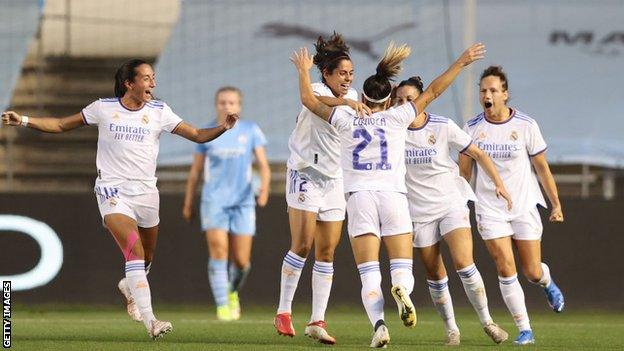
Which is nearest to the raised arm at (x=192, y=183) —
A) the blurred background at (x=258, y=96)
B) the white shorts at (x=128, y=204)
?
the blurred background at (x=258, y=96)

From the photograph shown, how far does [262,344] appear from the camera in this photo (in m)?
9.77

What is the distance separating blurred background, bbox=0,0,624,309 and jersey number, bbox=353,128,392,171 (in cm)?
578

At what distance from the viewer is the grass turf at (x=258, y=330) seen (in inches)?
380

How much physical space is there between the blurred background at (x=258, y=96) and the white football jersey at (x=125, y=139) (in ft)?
15.7

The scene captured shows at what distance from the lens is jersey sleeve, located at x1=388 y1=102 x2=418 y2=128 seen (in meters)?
9.09

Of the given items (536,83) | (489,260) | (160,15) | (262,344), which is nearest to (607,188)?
(489,260)

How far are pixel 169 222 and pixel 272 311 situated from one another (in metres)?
1.41

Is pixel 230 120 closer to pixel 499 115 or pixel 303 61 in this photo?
pixel 303 61

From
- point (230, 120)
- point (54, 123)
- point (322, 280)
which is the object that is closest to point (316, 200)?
point (322, 280)

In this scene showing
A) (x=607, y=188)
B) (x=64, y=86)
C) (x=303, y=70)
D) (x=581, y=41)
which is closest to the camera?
(x=303, y=70)

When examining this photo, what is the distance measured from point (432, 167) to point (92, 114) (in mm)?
2372

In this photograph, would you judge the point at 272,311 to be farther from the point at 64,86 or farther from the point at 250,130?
the point at 64,86

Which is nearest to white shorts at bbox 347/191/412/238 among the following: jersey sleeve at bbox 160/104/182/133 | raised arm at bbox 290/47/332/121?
raised arm at bbox 290/47/332/121

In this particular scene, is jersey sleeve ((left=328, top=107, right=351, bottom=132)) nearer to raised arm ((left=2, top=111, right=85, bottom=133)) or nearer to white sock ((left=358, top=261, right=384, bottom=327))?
white sock ((left=358, top=261, right=384, bottom=327))
